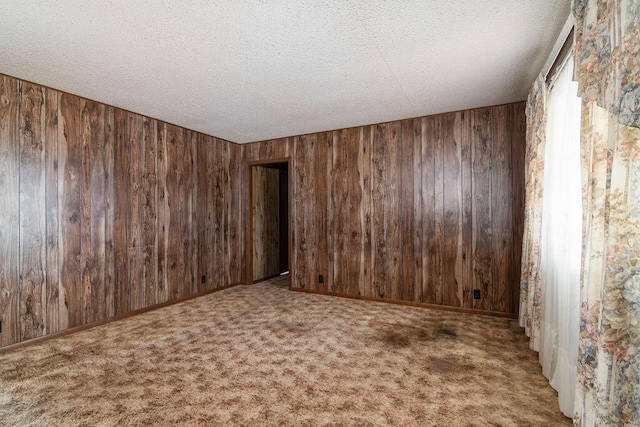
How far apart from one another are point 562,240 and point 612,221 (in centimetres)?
107

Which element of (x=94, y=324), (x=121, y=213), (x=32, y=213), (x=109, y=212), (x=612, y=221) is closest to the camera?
(x=612, y=221)

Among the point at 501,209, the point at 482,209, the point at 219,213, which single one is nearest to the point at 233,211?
the point at 219,213

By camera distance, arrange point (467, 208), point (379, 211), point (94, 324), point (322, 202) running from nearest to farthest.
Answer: point (94, 324)
point (467, 208)
point (379, 211)
point (322, 202)

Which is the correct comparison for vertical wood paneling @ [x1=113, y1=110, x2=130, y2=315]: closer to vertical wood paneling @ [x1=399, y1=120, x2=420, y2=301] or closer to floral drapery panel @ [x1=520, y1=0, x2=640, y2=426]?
vertical wood paneling @ [x1=399, y1=120, x2=420, y2=301]

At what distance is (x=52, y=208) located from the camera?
117 inches

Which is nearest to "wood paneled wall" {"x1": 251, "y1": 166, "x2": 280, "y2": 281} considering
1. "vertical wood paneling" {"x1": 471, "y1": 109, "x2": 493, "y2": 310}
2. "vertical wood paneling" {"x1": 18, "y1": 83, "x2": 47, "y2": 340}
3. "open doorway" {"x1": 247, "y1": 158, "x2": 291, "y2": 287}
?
"open doorway" {"x1": 247, "y1": 158, "x2": 291, "y2": 287}

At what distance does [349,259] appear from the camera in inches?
175

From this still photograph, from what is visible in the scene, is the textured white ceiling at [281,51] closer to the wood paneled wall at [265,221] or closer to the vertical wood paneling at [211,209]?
the vertical wood paneling at [211,209]

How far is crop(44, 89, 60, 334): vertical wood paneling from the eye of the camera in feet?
9.65

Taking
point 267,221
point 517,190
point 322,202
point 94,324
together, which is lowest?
point 94,324

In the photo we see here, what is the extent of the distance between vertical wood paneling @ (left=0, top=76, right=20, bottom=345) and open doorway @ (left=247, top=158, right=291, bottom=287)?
3.01m

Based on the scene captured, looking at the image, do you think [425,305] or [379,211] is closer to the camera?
[425,305]

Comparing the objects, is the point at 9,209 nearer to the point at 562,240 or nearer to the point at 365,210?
the point at 365,210

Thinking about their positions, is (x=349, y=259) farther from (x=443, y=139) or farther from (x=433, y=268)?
(x=443, y=139)
